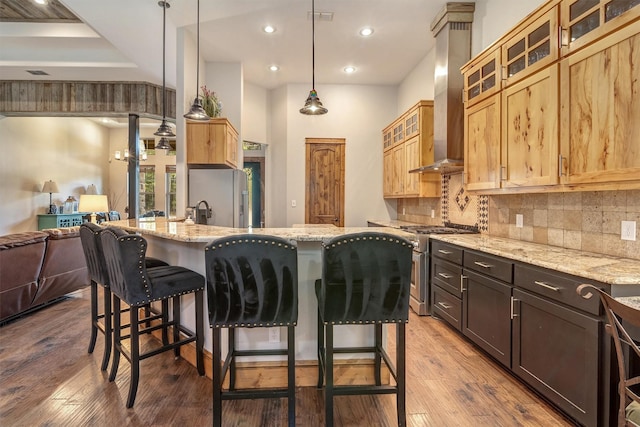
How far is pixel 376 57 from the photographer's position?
15.9 ft

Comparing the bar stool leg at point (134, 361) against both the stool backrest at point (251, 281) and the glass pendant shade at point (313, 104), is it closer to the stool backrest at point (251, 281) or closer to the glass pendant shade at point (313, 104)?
the stool backrest at point (251, 281)

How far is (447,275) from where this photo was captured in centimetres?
315

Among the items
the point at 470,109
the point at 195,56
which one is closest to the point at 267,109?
the point at 195,56

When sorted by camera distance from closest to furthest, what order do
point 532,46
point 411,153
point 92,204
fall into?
point 532,46
point 411,153
point 92,204

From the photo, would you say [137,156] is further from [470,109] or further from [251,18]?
[470,109]

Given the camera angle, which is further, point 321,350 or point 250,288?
point 321,350

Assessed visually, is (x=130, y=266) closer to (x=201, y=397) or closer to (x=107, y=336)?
(x=107, y=336)

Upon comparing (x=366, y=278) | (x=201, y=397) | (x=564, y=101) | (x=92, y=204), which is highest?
(x=564, y=101)

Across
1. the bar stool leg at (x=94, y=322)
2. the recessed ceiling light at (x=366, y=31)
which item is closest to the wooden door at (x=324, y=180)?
the recessed ceiling light at (x=366, y=31)

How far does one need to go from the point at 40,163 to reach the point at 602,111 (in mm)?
9069

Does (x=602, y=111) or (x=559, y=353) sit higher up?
(x=602, y=111)

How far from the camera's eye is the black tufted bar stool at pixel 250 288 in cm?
167

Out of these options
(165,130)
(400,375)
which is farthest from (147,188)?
(400,375)

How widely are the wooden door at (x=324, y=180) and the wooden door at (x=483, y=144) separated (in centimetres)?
291
